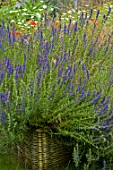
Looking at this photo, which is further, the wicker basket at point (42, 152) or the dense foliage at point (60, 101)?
the wicker basket at point (42, 152)

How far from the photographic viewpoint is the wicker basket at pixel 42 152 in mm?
2621

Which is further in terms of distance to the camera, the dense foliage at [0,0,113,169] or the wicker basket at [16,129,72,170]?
the wicker basket at [16,129,72,170]

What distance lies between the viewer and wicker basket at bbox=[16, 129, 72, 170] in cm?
262

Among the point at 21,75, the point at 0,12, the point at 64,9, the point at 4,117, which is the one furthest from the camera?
the point at 64,9

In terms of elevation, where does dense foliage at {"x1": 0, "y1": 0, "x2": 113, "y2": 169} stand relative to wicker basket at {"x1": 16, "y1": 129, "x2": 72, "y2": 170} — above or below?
above

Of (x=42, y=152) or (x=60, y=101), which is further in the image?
(x=42, y=152)

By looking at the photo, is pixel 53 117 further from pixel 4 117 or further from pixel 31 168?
pixel 31 168

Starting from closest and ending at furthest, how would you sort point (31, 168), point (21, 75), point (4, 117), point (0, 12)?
point (4, 117), point (21, 75), point (31, 168), point (0, 12)

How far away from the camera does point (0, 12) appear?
18.9 feet

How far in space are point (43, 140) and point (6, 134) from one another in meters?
0.29

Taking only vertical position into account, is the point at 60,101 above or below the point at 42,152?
above

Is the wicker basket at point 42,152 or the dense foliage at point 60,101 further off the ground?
the dense foliage at point 60,101

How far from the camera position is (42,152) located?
105 inches

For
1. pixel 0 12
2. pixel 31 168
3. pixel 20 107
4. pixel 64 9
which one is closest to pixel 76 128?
pixel 20 107
